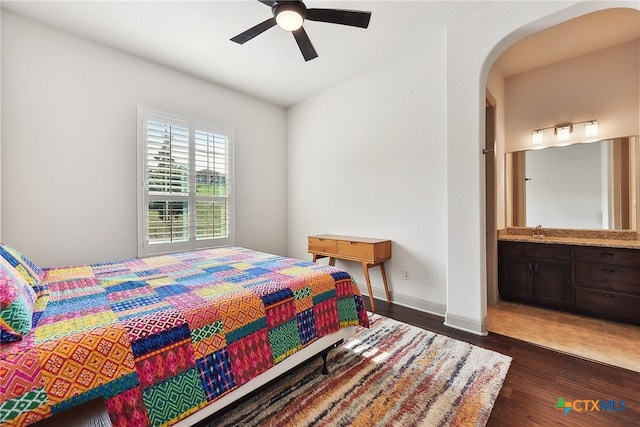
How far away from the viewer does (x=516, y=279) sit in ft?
10.6

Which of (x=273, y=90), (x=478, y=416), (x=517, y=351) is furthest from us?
(x=273, y=90)

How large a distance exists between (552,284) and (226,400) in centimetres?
347

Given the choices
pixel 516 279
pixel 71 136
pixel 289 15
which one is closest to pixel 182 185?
pixel 71 136

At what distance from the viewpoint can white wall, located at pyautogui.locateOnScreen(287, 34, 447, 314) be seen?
2977mm

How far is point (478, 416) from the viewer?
4.92 ft

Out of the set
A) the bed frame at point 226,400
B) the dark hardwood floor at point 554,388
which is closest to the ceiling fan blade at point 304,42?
the bed frame at point 226,400

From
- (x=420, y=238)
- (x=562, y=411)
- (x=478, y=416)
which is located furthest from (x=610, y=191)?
(x=478, y=416)

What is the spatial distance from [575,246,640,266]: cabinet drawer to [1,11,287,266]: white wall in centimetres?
482

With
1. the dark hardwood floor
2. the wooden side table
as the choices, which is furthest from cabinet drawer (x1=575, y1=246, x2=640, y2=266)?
the wooden side table

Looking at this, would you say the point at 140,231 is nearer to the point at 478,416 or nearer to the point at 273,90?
→ the point at 273,90

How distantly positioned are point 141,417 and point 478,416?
1.68 metres

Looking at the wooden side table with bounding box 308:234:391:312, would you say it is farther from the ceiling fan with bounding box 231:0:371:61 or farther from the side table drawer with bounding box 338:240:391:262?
the ceiling fan with bounding box 231:0:371:61

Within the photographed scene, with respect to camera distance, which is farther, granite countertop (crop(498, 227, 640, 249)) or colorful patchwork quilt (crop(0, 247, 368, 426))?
granite countertop (crop(498, 227, 640, 249))

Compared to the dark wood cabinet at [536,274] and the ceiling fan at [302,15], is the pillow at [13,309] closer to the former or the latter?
the ceiling fan at [302,15]
